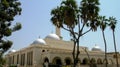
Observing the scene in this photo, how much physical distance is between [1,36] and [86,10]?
16.6m

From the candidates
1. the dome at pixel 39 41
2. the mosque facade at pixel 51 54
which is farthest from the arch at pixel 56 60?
the dome at pixel 39 41

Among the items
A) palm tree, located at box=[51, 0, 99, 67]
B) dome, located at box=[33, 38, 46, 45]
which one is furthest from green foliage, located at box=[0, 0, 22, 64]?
dome, located at box=[33, 38, 46, 45]

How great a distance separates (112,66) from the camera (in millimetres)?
44938

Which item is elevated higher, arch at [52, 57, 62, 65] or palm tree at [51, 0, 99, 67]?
palm tree at [51, 0, 99, 67]

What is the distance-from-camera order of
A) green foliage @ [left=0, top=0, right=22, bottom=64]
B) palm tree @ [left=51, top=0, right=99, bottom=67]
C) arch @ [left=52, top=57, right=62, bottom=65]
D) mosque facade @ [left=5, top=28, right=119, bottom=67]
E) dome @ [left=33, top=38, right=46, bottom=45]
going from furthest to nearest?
dome @ [left=33, top=38, right=46, bottom=45]
mosque facade @ [left=5, top=28, right=119, bottom=67]
arch @ [left=52, top=57, right=62, bottom=65]
palm tree @ [left=51, top=0, right=99, bottom=67]
green foliage @ [left=0, top=0, right=22, bottom=64]

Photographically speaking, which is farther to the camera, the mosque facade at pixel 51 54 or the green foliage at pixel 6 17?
the mosque facade at pixel 51 54

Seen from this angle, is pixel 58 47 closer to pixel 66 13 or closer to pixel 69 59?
pixel 69 59

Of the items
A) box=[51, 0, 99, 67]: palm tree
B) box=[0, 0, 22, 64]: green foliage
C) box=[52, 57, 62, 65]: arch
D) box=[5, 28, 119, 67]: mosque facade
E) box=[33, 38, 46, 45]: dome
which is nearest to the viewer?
box=[0, 0, 22, 64]: green foliage

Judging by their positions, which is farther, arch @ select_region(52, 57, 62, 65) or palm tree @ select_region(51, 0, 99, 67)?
arch @ select_region(52, 57, 62, 65)

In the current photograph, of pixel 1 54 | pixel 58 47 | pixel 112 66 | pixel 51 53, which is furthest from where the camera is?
pixel 58 47

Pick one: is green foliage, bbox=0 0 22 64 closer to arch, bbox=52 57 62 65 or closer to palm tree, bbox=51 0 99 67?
palm tree, bbox=51 0 99 67

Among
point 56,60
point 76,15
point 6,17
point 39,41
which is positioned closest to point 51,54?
point 56,60

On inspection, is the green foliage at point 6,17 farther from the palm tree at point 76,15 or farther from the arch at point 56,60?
the arch at point 56,60

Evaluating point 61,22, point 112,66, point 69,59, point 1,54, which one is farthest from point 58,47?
point 1,54
